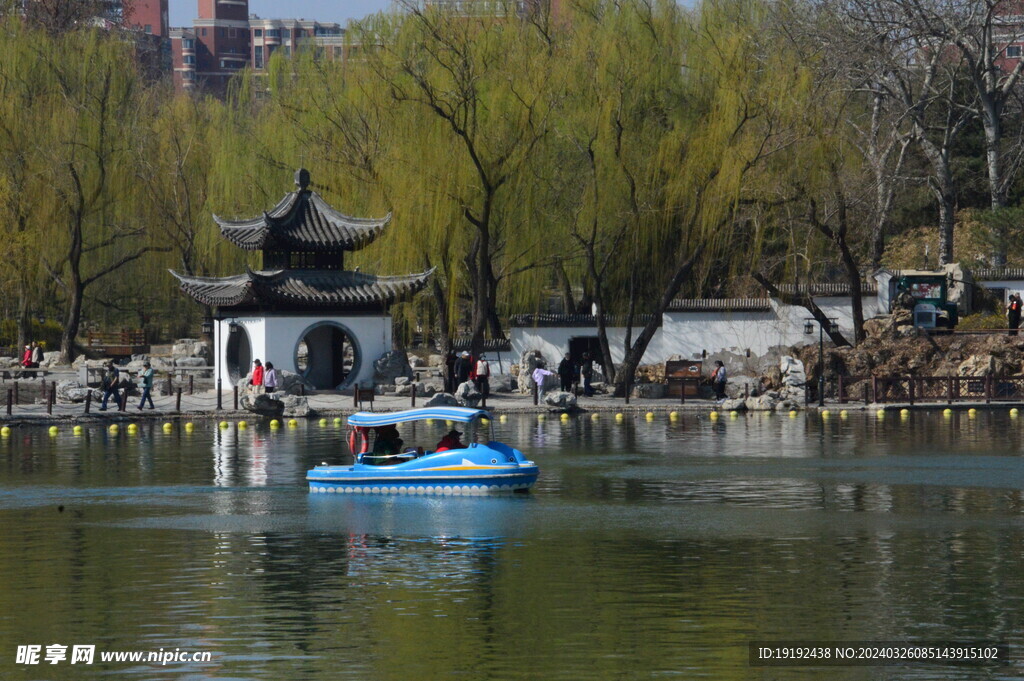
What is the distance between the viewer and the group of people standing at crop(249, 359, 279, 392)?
46688 millimetres

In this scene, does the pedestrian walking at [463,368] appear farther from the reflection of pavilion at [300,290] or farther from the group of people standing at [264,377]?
the group of people standing at [264,377]

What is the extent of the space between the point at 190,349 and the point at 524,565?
172 ft

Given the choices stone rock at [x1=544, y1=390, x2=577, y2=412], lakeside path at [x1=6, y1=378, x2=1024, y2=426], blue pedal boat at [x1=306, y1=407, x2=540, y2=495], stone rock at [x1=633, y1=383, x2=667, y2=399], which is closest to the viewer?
blue pedal boat at [x1=306, y1=407, x2=540, y2=495]

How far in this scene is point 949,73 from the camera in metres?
59.6

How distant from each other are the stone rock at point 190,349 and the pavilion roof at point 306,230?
54.8ft

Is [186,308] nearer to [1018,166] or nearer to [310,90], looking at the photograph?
[310,90]

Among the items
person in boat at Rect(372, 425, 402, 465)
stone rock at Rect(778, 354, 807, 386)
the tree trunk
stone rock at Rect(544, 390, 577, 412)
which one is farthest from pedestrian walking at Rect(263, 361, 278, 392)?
person in boat at Rect(372, 425, 402, 465)

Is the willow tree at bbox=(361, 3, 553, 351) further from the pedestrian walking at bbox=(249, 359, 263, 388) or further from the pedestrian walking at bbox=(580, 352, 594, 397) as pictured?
the pedestrian walking at bbox=(249, 359, 263, 388)

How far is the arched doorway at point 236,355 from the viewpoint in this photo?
51812mm

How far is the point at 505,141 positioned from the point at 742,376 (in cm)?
1200

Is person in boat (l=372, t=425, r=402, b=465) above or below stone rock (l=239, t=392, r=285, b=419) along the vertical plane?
below

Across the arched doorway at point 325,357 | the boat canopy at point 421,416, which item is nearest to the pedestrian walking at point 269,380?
the arched doorway at point 325,357

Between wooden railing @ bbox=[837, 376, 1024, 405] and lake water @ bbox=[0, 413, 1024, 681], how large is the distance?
14.3m

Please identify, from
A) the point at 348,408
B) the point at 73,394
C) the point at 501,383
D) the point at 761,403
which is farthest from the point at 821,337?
the point at 73,394
